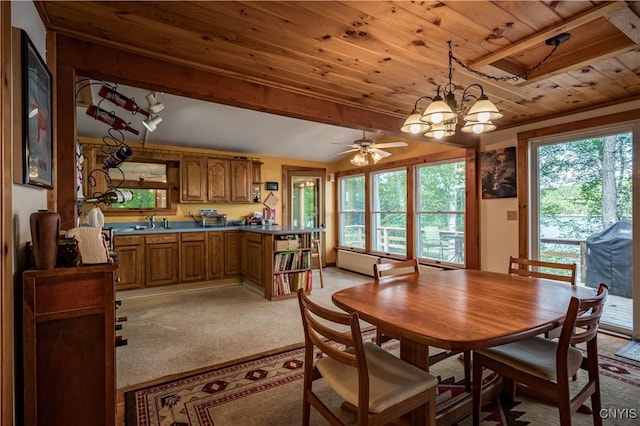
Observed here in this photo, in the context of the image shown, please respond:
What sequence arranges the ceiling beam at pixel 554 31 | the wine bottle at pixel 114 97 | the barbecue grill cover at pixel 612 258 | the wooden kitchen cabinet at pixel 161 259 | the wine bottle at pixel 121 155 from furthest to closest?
the wooden kitchen cabinet at pixel 161 259 → the wine bottle at pixel 121 155 → the barbecue grill cover at pixel 612 258 → the wine bottle at pixel 114 97 → the ceiling beam at pixel 554 31

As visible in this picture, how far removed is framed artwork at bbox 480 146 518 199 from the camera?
3.80 m

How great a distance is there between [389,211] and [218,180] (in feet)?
10.3

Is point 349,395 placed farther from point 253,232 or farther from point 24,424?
point 253,232

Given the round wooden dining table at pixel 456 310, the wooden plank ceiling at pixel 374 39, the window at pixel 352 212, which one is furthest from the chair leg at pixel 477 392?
the window at pixel 352 212

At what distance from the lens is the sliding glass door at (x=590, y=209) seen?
3.08 meters

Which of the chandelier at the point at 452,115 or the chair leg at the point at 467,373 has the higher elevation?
the chandelier at the point at 452,115

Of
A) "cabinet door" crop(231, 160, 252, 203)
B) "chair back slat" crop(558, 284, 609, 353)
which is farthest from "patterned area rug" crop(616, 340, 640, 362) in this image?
"cabinet door" crop(231, 160, 252, 203)

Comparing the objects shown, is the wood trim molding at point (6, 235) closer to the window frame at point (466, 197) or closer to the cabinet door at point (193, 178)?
the cabinet door at point (193, 178)

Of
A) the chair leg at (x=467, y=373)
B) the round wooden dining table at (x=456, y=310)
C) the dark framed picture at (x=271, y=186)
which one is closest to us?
the round wooden dining table at (x=456, y=310)

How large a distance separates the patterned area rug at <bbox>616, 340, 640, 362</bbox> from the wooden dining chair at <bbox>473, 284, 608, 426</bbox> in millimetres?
1504

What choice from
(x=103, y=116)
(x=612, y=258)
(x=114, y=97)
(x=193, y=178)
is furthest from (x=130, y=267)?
(x=612, y=258)

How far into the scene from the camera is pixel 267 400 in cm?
203

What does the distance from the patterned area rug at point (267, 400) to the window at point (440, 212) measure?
235cm

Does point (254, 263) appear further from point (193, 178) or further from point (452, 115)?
point (452, 115)
